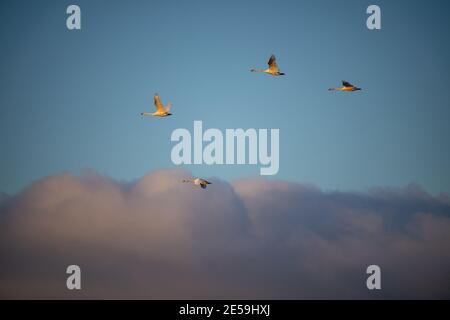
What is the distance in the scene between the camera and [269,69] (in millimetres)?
47281
